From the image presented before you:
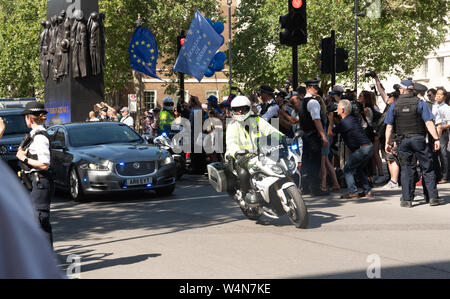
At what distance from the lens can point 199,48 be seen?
1833 centimetres

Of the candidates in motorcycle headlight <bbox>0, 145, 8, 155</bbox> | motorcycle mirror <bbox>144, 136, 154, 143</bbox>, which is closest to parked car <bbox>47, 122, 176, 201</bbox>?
motorcycle mirror <bbox>144, 136, 154, 143</bbox>

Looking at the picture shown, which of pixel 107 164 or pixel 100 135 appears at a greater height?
pixel 100 135

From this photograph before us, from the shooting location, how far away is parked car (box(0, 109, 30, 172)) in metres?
16.9

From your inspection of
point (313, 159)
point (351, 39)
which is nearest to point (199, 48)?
point (313, 159)

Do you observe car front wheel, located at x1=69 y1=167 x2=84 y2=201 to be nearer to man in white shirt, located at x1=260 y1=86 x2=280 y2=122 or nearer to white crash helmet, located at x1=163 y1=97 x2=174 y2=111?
man in white shirt, located at x1=260 y1=86 x2=280 y2=122

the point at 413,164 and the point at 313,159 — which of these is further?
the point at 313,159

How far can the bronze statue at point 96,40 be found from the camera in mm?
22938

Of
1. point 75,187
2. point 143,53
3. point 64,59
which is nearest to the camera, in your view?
point 75,187

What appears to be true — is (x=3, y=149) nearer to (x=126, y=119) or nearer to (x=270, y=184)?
(x=126, y=119)

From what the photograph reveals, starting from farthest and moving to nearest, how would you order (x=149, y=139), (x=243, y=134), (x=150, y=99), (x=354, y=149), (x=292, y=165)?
1. (x=150, y=99)
2. (x=149, y=139)
3. (x=354, y=149)
4. (x=243, y=134)
5. (x=292, y=165)

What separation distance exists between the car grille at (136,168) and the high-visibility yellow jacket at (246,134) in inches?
142

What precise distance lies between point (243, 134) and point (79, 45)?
15202 mm

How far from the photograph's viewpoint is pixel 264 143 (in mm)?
9188
